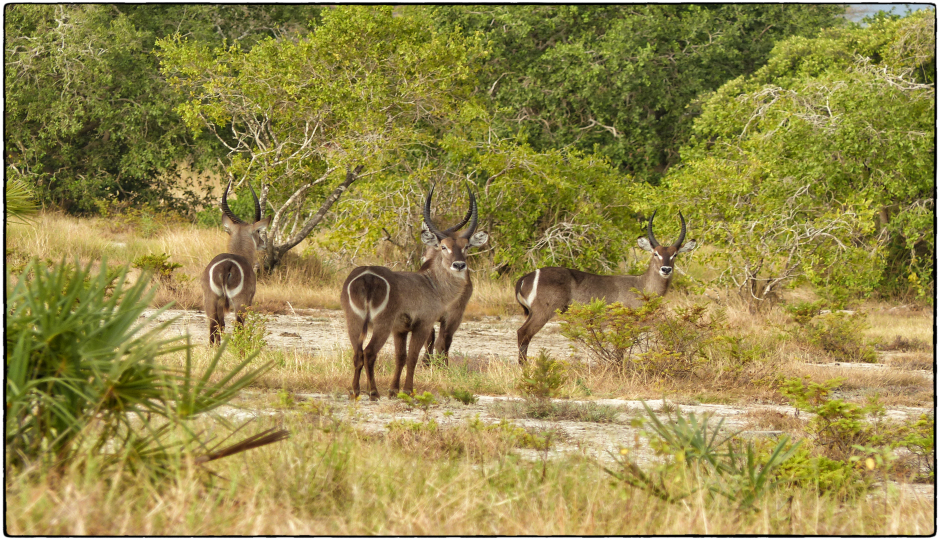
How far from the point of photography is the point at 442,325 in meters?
10.0

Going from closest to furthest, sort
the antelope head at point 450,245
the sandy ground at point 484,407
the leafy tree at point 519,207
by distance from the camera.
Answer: the sandy ground at point 484,407 → the antelope head at point 450,245 → the leafy tree at point 519,207

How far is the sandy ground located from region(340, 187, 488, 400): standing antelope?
37 centimetres

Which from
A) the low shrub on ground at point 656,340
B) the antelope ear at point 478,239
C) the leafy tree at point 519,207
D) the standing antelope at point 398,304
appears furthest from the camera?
the leafy tree at point 519,207

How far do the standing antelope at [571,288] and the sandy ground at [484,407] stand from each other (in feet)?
1.93

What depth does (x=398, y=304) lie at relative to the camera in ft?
26.0

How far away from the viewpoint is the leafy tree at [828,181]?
1389cm

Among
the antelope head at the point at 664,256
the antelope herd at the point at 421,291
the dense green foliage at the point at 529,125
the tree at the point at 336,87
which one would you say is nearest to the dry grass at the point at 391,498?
the antelope herd at the point at 421,291

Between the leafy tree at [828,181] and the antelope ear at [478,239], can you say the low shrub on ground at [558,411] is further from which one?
the leafy tree at [828,181]

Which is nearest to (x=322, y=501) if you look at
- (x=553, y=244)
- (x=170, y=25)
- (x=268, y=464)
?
(x=268, y=464)

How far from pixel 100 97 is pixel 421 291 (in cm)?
1402

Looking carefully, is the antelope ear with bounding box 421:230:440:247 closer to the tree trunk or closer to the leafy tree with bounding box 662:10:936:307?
the leafy tree with bounding box 662:10:936:307

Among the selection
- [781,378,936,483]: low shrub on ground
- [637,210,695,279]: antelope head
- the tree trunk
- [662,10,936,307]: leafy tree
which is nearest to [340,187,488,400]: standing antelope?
[781,378,936,483]: low shrub on ground

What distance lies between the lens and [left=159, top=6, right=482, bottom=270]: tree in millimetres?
14961

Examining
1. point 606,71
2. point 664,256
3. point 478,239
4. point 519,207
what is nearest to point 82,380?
point 478,239
